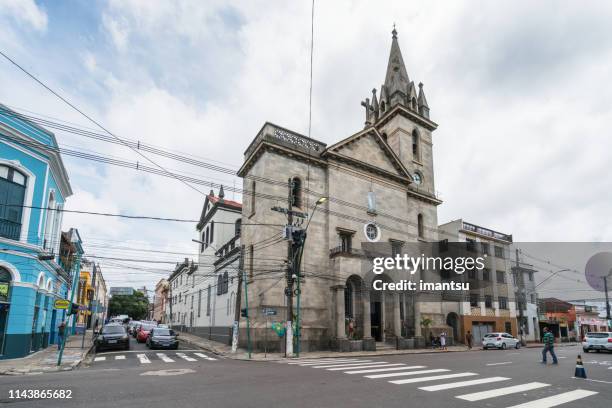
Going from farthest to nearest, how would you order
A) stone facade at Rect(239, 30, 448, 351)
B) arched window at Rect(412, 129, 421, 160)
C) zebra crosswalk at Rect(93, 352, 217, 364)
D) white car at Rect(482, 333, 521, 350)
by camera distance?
arched window at Rect(412, 129, 421, 160) → white car at Rect(482, 333, 521, 350) → stone facade at Rect(239, 30, 448, 351) → zebra crosswalk at Rect(93, 352, 217, 364)

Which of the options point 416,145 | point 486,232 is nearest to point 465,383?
point 416,145

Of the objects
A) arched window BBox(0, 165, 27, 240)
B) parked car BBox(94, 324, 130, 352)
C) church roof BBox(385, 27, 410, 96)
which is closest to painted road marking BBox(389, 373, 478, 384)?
arched window BBox(0, 165, 27, 240)

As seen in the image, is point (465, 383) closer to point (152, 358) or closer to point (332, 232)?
point (152, 358)

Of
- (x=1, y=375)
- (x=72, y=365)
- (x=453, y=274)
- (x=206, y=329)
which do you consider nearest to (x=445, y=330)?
(x=453, y=274)

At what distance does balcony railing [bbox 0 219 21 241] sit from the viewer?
1672 centimetres

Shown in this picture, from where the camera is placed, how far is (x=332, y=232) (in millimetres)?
28078

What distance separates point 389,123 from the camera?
39.9 metres

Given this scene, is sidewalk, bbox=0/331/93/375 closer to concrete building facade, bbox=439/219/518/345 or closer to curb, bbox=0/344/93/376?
curb, bbox=0/344/93/376

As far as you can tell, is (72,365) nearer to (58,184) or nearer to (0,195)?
(0,195)

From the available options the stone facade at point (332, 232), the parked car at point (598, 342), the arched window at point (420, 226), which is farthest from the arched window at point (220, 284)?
the parked car at point (598, 342)

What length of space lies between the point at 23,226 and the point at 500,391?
65.2ft

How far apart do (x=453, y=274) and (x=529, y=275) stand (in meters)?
15.2

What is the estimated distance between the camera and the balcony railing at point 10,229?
16.7 metres

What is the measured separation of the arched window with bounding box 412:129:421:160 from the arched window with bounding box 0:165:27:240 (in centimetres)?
3223
